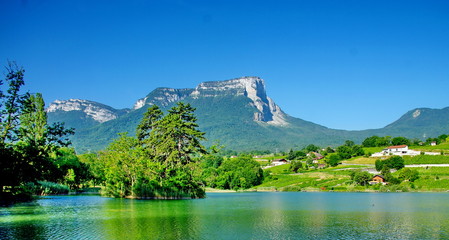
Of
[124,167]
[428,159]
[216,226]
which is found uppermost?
[124,167]

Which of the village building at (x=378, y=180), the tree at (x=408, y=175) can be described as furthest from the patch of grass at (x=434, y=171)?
the village building at (x=378, y=180)

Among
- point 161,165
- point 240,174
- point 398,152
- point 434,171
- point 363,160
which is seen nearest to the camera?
point 161,165

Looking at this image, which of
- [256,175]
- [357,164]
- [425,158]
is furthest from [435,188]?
[256,175]

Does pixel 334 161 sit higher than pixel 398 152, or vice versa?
pixel 398 152

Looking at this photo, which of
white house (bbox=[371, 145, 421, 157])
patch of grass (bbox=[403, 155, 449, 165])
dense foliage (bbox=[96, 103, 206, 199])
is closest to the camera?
dense foliage (bbox=[96, 103, 206, 199])

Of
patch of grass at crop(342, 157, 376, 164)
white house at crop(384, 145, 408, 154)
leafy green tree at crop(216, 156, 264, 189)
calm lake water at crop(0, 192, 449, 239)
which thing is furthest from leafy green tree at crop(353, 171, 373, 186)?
calm lake water at crop(0, 192, 449, 239)

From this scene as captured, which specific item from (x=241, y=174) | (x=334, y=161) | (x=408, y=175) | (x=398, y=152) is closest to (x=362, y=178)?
(x=408, y=175)

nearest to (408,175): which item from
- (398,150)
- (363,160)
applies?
(363,160)

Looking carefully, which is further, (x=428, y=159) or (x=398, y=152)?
(x=398, y=152)

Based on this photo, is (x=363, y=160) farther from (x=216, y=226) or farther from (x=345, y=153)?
(x=216, y=226)

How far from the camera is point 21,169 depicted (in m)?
38.6

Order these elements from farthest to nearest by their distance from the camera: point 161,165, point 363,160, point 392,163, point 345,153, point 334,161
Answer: point 345,153
point 334,161
point 363,160
point 392,163
point 161,165

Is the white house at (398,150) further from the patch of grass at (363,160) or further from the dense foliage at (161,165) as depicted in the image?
the dense foliage at (161,165)

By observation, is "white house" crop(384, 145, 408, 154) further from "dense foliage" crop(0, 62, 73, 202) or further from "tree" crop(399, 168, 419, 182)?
"dense foliage" crop(0, 62, 73, 202)
